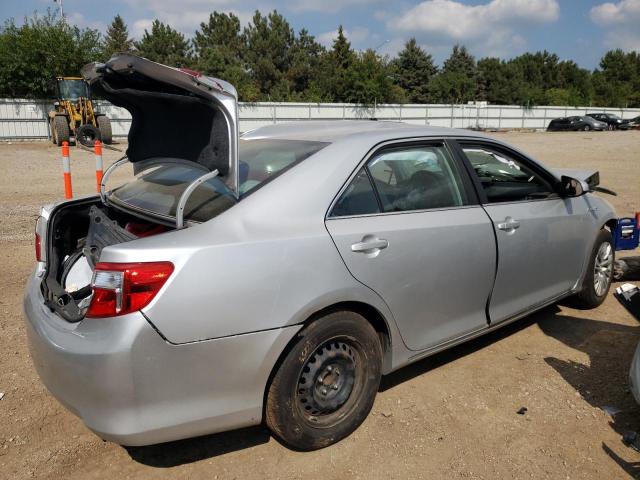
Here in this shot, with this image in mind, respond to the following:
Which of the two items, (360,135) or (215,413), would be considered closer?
(215,413)

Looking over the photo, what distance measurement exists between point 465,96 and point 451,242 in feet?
173

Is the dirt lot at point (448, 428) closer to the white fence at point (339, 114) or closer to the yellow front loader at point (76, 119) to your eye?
the yellow front loader at point (76, 119)

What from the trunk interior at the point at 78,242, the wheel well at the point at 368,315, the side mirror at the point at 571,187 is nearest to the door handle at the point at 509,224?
the side mirror at the point at 571,187

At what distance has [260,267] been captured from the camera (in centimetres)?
238

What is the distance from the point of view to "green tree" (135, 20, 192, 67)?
50.9m

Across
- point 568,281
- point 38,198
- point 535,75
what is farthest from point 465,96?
point 568,281

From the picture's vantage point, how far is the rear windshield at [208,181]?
2650 millimetres

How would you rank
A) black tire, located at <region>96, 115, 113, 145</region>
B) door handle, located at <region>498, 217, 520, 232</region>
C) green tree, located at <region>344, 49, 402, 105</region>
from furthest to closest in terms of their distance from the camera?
green tree, located at <region>344, 49, 402, 105</region> < black tire, located at <region>96, 115, 113, 145</region> < door handle, located at <region>498, 217, 520, 232</region>

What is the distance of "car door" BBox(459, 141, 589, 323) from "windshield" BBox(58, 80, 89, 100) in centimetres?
2189

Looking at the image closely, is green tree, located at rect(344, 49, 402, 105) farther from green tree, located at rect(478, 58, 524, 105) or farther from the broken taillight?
the broken taillight

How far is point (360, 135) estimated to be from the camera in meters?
3.11

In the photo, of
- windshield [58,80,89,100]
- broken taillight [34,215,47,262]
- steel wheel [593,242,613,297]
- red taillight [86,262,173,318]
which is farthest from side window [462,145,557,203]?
windshield [58,80,89,100]

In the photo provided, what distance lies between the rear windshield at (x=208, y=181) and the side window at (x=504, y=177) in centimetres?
125

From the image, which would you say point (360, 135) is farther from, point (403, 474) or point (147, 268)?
point (403, 474)
